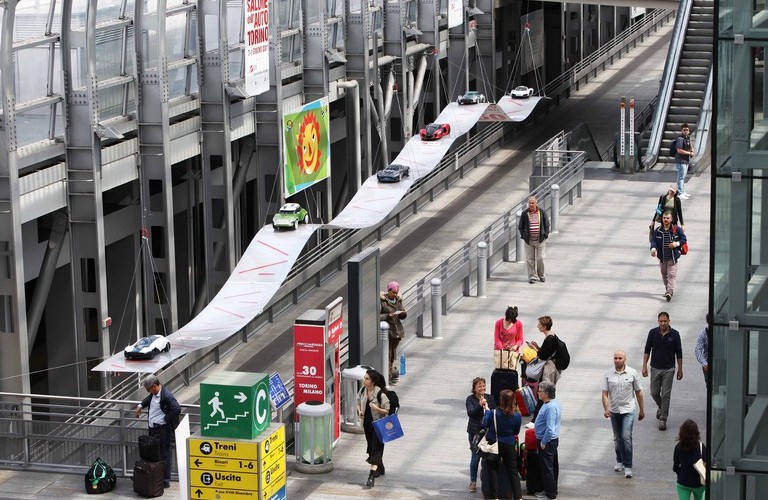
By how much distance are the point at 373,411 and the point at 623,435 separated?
2753 mm

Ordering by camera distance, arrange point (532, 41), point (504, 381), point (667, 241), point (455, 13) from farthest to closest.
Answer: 1. point (532, 41)
2. point (455, 13)
3. point (667, 241)
4. point (504, 381)

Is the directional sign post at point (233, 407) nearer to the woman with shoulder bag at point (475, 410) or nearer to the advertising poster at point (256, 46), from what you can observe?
the woman with shoulder bag at point (475, 410)

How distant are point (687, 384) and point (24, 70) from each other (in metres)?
9.89

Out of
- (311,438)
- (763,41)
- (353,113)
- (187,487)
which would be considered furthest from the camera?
(353,113)


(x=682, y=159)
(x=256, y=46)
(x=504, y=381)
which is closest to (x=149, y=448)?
(x=504, y=381)

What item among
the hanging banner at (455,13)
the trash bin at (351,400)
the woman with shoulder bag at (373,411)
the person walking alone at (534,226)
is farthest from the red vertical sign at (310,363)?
the hanging banner at (455,13)

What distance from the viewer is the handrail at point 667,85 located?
37884 mm

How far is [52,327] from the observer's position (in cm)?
2667

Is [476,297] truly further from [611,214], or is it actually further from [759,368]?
[759,368]

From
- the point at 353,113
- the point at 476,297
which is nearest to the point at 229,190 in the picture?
the point at 476,297

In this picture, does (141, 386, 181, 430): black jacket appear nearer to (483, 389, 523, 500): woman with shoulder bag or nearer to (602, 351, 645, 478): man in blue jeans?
(483, 389, 523, 500): woman with shoulder bag

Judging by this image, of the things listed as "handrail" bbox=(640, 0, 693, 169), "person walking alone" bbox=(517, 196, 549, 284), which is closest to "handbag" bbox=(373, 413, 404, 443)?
"person walking alone" bbox=(517, 196, 549, 284)

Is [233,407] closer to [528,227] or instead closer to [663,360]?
[663,360]

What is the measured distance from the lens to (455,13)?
38.9 meters
